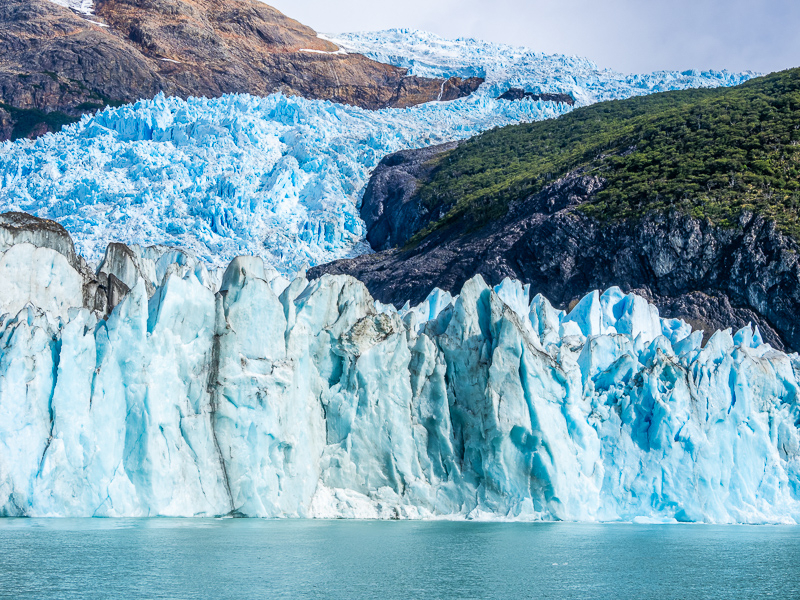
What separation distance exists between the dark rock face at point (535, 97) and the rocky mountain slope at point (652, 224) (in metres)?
27.5

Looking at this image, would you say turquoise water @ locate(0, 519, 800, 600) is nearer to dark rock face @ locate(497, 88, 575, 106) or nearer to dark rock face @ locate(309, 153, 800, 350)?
dark rock face @ locate(309, 153, 800, 350)

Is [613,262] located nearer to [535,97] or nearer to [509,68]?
[535,97]

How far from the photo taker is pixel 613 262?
46906mm

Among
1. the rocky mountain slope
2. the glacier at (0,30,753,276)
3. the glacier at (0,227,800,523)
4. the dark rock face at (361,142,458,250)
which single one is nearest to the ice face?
the glacier at (0,30,753,276)

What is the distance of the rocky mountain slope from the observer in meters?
42.3

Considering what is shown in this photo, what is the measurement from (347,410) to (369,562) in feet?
21.3

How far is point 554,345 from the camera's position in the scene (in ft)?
89.7

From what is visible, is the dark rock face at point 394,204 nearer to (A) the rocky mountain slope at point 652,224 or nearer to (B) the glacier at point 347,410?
(A) the rocky mountain slope at point 652,224

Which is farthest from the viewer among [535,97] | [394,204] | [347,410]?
[535,97]

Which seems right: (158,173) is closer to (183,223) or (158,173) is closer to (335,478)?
(183,223)

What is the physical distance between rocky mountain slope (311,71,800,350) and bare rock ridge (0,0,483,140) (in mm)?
38533

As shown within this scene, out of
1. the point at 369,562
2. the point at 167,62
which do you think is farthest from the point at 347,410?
the point at 167,62

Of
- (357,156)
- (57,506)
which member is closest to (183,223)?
(357,156)

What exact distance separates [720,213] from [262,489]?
31107 mm
